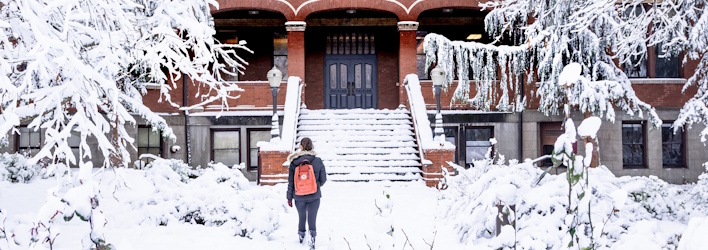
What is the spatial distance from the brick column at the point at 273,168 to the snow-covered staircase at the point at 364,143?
1142 millimetres

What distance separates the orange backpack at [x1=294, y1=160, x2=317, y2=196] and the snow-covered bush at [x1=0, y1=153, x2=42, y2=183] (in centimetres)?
557

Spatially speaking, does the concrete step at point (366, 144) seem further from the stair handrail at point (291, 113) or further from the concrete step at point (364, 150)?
the stair handrail at point (291, 113)

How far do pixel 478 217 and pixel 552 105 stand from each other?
9.23 m

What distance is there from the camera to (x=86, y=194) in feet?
8.29

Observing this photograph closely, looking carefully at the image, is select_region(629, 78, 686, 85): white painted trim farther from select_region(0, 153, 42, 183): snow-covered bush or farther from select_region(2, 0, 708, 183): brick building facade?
select_region(0, 153, 42, 183): snow-covered bush

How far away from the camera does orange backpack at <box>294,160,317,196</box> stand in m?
7.32

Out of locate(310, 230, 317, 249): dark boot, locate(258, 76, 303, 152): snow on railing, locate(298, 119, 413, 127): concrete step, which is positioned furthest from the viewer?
locate(298, 119, 413, 127): concrete step

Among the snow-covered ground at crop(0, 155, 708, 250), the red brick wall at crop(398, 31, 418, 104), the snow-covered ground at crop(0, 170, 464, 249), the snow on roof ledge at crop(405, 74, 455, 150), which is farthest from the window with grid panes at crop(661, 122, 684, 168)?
the snow-covered ground at crop(0, 170, 464, 249)

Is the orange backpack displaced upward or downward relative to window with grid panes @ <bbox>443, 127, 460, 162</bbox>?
downward

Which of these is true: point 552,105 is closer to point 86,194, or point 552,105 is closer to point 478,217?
point 478,217

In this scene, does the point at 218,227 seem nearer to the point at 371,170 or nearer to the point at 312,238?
the point at 312,238

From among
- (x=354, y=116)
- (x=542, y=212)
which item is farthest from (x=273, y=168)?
(x=542, y=212)

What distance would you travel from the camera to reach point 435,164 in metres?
13.4

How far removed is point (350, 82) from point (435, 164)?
785 centimetres
